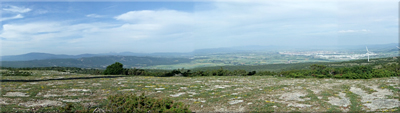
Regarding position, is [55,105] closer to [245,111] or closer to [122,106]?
[122,106]

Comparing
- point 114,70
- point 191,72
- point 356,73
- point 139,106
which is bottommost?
point 191,72

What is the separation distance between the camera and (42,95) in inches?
426

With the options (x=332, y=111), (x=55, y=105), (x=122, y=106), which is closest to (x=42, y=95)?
(x=55, y=105)

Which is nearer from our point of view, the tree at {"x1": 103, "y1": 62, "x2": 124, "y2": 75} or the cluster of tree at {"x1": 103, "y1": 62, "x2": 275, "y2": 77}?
the cluster of tree at {"x1": 103, "y1": 62, "x2": 275, "y2": 77}

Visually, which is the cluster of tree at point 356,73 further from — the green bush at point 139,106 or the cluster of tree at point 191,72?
the green bush at point 139,106

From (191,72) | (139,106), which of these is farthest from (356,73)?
(139,106)

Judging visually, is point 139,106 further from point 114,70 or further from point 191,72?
point 114,70

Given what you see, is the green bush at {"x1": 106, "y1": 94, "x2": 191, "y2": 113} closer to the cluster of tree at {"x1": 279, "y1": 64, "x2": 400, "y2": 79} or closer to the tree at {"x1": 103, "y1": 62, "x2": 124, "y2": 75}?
the cluster of tree at {"x1": 279, "y1": 64, "x2": 400, "y2": 79}

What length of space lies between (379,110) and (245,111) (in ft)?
18.2

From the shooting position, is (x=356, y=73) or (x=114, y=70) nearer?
(x=356, y=73)

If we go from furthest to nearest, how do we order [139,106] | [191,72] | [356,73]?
[191,72] < [356,73] < [139,106]

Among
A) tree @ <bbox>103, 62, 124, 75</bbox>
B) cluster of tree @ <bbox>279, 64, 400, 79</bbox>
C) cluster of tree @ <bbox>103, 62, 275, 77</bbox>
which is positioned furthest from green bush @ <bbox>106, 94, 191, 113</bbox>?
tree @ <bbox>103, 62, 124, 75</bbox>

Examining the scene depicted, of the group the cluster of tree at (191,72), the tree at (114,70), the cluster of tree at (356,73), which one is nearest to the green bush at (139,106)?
the cluster of tree at (356,73)

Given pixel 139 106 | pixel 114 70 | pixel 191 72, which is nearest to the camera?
pixel 139 106
